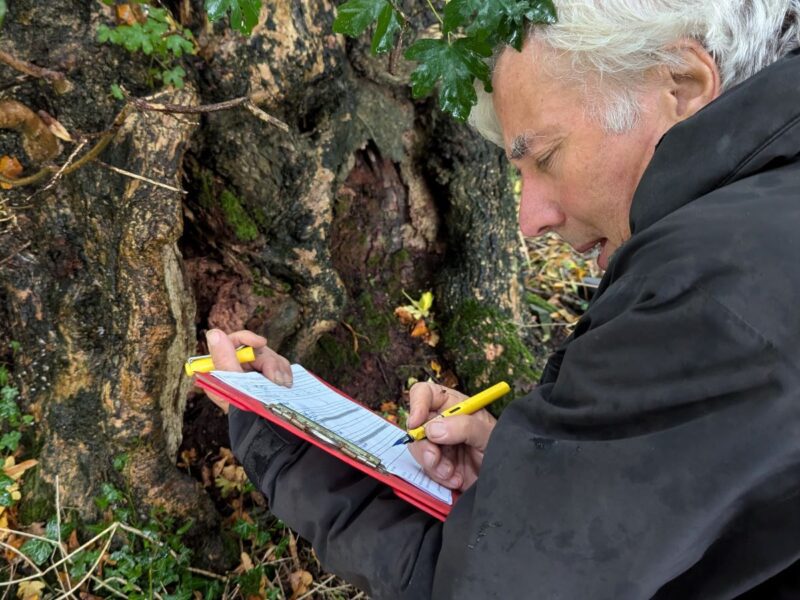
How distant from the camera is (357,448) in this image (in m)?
1.48

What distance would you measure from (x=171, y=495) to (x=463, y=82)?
198 cm

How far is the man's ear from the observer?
4.31 feet

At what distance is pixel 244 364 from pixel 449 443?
28.2 inches

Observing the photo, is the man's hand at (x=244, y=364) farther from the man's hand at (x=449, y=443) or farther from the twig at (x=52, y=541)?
the twig at (x=52, y=541)

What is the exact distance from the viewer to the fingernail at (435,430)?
66.0 inches

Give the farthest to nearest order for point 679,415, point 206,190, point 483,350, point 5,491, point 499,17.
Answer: point 483,350
point 206,190
point 5,491
point 499,17
point 679,415

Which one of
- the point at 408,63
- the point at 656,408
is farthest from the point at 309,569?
the point at 408,63

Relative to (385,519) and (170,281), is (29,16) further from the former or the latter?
(385,519)

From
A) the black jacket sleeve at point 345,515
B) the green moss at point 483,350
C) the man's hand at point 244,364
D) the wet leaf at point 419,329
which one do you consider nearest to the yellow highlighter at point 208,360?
the man's hand at point 244,364

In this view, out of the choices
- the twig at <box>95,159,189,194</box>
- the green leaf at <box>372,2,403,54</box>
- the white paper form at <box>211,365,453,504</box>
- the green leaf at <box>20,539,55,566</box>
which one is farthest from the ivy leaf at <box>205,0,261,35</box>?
the green leaf at <box>20,539,55,566</box>

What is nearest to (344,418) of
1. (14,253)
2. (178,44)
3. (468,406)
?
(468,406)

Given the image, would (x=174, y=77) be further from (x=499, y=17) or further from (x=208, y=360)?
(x=499, y=17)

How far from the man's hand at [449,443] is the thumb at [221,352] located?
579 mm

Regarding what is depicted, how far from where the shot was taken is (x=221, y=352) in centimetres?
182
